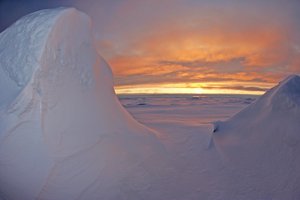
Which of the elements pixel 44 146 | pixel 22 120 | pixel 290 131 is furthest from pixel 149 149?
pixel 290 131

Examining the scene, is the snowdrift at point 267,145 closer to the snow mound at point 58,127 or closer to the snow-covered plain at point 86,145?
the snow-covered plain at point 86,145

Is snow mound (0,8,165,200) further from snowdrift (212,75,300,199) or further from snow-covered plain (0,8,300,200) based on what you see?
snowdrift (212,75,300,199)

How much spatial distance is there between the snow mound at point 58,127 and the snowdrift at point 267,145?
130cm

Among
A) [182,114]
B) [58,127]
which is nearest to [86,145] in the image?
[58,127]

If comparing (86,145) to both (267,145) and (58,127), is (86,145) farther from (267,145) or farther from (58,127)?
(267,145)

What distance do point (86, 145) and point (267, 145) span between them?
2954mm

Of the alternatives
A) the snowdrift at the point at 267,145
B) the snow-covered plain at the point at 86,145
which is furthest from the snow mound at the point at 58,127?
the snowdrift at the point at 267,145

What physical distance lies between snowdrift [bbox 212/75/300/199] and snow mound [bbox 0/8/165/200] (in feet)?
4.26

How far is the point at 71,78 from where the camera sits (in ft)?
9.89

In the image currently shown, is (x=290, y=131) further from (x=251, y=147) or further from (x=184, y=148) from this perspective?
(x=184, y=148)

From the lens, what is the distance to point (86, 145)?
9.41 feet

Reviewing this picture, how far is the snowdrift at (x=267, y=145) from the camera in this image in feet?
9.87

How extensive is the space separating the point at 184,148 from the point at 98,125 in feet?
5.01

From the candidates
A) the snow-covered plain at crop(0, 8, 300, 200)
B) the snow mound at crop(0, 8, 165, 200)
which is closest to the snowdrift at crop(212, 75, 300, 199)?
the snow-covered plain at crop(0, 8, 300, 200)
